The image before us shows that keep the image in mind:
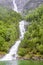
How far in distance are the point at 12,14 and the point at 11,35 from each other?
2673cm

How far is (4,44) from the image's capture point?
67.9m

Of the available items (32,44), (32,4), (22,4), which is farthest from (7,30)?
(22,4)

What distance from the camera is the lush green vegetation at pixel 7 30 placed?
67844 millimetres

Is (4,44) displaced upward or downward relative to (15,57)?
upward

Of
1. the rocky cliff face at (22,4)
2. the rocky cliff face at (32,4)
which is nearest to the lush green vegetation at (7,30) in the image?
the rocky cliff face at (32,4)

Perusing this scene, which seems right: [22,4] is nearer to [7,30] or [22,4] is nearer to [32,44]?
[7,30]

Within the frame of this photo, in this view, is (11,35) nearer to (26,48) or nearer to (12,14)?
(26,48)

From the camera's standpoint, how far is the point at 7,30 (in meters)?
75.5

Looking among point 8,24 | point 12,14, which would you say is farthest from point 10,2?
point 8,24

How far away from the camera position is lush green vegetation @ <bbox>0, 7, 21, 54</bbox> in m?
67.8

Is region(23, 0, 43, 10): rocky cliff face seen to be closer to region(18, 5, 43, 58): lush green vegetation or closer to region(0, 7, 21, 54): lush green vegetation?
region(0, 7, 21, 54): lush green vegetation

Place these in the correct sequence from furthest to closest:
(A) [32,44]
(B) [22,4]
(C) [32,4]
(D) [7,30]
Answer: (B) [22,4] < (C) [32,4] < (D) [7,30] < (A) [32,44]

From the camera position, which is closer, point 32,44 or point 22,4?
point 32,44

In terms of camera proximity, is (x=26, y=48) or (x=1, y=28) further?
(x=1, y=28)
